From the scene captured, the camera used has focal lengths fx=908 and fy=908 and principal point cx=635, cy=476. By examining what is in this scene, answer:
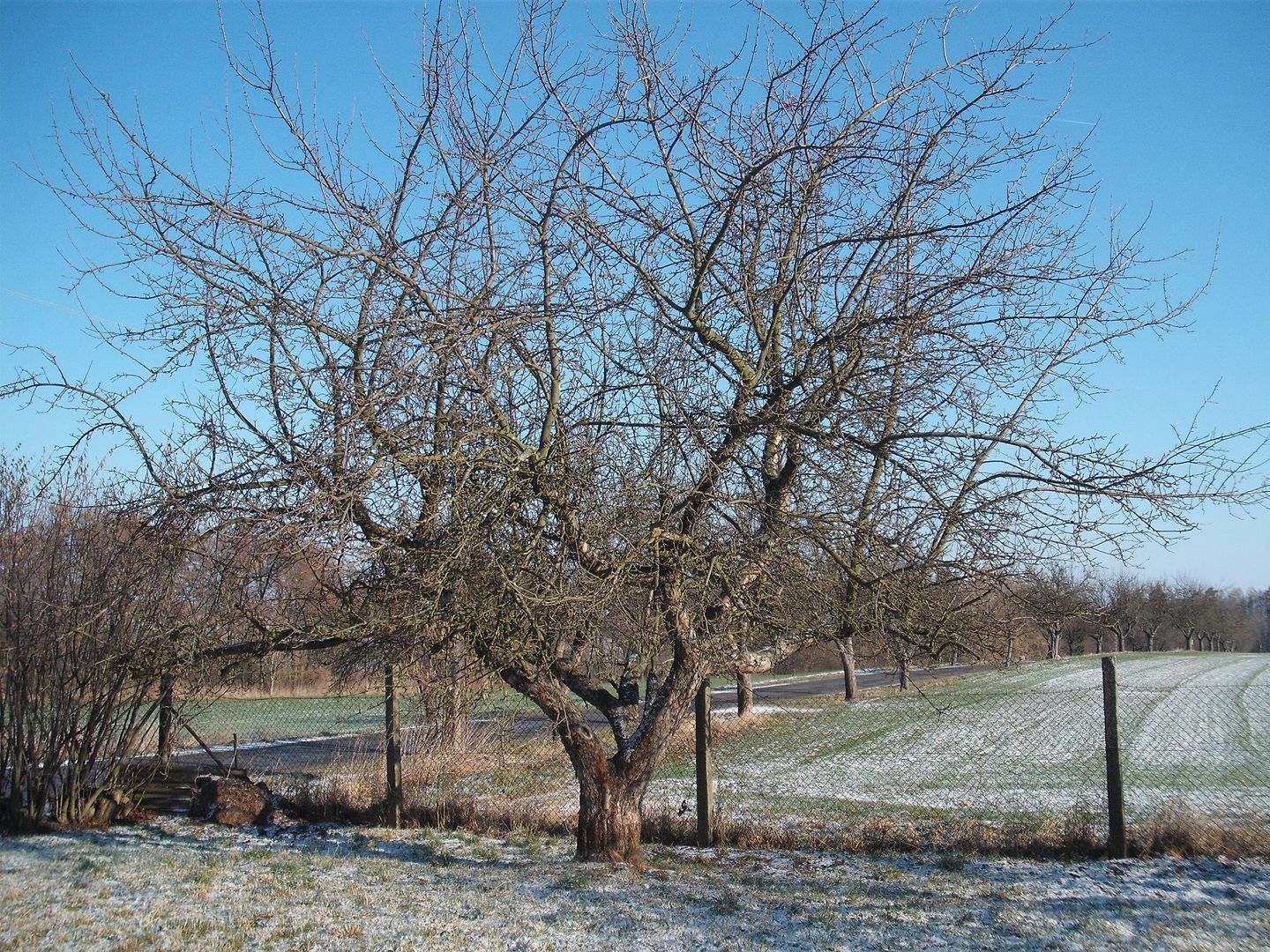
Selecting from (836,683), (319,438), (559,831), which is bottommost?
(836,683)

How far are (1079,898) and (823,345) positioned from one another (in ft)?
12.4

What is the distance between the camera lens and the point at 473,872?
665cm

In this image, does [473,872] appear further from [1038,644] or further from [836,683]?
[836,683]

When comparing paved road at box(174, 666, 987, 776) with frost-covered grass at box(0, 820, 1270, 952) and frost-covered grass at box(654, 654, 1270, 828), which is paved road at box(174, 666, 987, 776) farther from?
frost-covered grass at box(0, 820, 1270, 952)

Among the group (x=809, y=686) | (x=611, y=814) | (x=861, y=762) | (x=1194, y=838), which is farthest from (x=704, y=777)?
(x=809, y=686)

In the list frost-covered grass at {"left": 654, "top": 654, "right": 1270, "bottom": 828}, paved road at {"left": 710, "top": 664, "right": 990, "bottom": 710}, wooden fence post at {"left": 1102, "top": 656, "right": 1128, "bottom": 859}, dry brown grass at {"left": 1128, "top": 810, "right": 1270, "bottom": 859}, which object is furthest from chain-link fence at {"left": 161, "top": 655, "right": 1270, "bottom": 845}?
paved road at {"left": 710, "top": 664, "right": 990, "bottom": 710}

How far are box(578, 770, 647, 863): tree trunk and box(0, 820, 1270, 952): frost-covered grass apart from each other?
0.57 feet

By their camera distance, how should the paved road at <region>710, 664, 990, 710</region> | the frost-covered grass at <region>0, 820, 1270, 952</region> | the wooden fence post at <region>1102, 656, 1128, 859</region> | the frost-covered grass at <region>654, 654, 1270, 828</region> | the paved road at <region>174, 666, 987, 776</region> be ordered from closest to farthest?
the frost-covered grass at <region>0, 820, 1270, 952</region> < the wooden fence post at <region>1102, 656, 1128, 859</region> < the frost-covered grass at <region>654, 654, 1270, 828</region> < the paved road at <region>174, 666, 987, 776</region> < the paved road at <region>710, 664, 990, 710</region>

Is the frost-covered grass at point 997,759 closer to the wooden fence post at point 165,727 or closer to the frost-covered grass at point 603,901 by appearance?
the frost-covered grass at point 603,901

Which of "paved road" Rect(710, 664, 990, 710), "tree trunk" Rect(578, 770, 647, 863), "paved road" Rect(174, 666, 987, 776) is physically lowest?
"paved road" Rect(710, 664, 990, 710)

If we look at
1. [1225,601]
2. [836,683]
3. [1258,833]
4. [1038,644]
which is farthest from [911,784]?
[1225,601]

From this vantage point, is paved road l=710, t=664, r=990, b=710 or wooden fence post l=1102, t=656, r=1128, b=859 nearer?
wooden fence post l=1102, t=656, r=1128, b=859

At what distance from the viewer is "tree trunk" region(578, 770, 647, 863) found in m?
6.54

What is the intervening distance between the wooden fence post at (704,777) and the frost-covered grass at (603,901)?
0.32 metres
